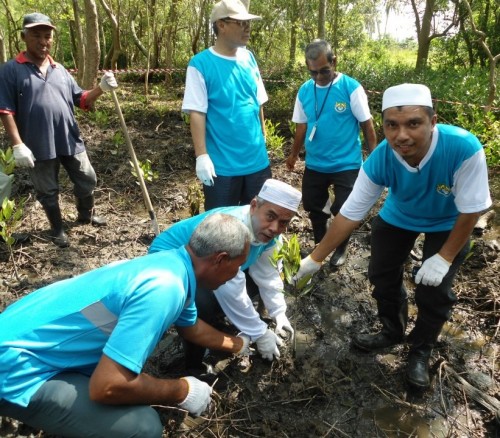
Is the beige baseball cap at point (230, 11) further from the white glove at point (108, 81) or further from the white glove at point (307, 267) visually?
the white glove at point (307, 267)

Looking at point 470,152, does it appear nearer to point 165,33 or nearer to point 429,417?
point 429,417

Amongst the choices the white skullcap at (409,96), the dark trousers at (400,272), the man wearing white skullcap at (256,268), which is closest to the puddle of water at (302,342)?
the man wearing white skullcap at (256,268)

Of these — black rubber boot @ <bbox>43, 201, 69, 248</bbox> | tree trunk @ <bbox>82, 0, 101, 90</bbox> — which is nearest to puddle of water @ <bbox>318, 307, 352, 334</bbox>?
black rubber boot @ <bbox>43, 201, 69, 248</bbox>

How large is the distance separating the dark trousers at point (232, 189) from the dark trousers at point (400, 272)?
106 cm

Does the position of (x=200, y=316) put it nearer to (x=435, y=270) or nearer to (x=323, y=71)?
(x=435, y=270)

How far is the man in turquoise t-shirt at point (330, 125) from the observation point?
3.45 meters

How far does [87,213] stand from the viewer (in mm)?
4543

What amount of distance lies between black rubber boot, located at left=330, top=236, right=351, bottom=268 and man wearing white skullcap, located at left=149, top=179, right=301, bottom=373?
1.30 m

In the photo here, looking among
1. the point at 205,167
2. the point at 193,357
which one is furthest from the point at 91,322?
the point at 205,167

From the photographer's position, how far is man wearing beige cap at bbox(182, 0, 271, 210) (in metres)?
3.11

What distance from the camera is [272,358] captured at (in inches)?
105

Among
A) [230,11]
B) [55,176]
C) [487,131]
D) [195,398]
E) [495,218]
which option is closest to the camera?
[195,398]

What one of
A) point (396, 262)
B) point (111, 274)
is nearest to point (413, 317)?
point (396, 262)

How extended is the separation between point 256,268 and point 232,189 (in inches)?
32.2
